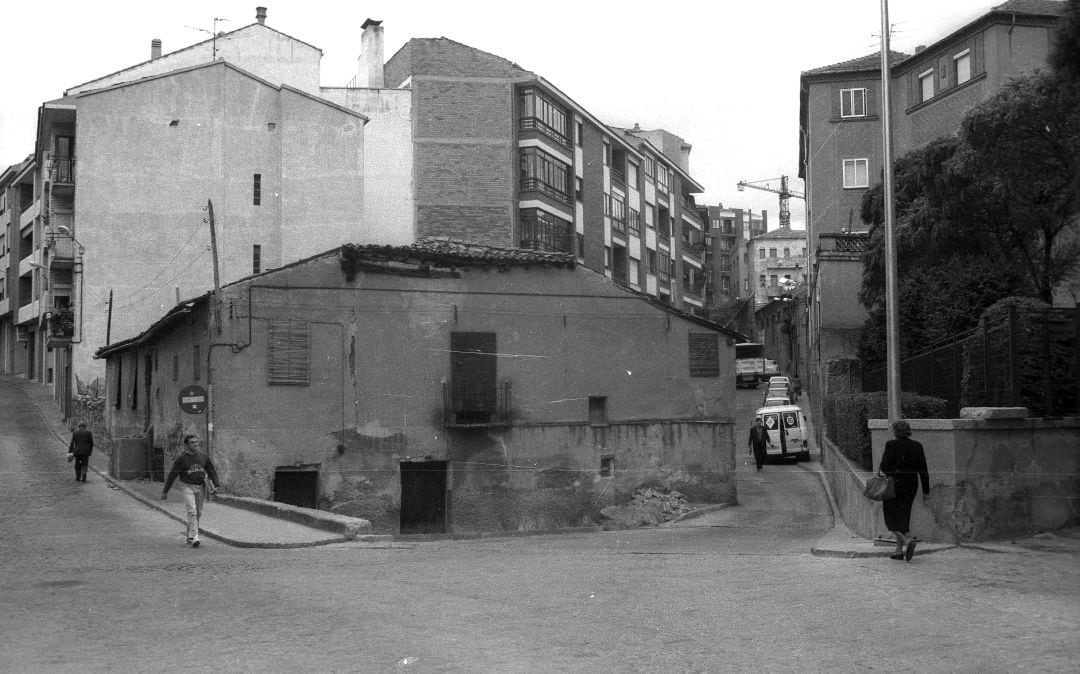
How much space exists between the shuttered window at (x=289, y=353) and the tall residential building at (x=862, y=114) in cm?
1957

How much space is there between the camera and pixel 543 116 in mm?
53094

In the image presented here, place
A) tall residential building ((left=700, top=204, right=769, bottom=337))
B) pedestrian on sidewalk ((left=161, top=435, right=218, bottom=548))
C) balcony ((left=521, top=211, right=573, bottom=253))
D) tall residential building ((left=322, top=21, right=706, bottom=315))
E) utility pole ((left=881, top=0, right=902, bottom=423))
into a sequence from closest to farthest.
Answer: pedestrian on sidewalk ((left=161, top=435, right=218, bottom=548)) < utility pole ((left=881, top=0, right=902, bottom=423)) < tall residential building ((left=322, top=21, right=706, bottom=315)) < balcony ((left=521, top=211, right=573, bottom=253)) < tall residential building ((left=700, top=204, right=769, bottom=337))

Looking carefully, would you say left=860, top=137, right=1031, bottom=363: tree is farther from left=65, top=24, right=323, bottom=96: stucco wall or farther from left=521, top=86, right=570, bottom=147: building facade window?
left=65, top=24, right=323, bottom=96: stucco wall

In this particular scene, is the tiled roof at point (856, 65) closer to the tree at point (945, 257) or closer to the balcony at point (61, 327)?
the tree at point (945, 257)

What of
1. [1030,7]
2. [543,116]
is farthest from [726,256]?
[1030,7]

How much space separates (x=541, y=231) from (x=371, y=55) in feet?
42.8

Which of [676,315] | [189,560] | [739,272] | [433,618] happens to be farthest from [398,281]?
[739,272]

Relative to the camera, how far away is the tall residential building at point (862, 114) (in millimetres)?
36719

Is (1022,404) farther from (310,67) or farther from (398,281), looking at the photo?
(310,67)

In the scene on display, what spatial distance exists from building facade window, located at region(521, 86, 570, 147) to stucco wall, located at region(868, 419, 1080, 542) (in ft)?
134

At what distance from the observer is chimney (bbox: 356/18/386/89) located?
53969 millimetres

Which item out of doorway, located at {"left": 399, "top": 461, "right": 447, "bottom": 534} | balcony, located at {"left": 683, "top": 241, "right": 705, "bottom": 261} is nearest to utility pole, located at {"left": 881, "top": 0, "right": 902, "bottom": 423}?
doorway, located at {"left": 399, "top": 461, "right": 447, "bottom": 534}

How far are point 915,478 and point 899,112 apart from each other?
36.8 m

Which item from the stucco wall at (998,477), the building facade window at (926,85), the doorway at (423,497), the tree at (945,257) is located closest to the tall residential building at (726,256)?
the building facade window at (926,85)
